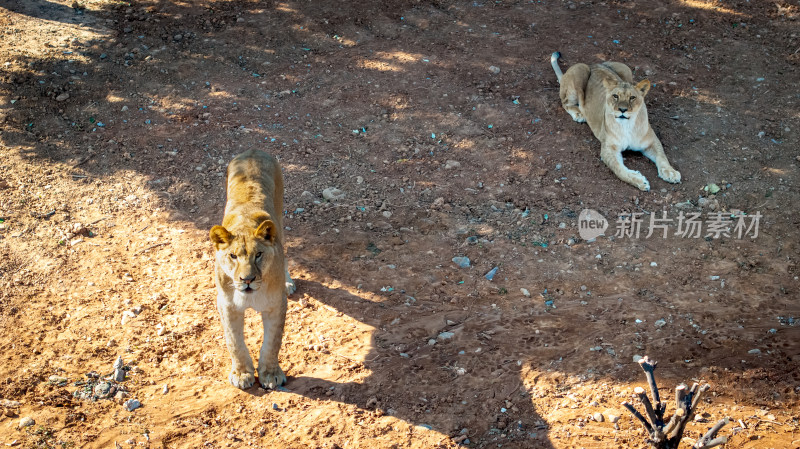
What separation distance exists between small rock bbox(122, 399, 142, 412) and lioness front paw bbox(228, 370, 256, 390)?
0.81 m

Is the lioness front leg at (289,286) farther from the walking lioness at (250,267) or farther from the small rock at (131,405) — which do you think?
the small rock at (131,405)

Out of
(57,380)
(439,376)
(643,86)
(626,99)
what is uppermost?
(643,86)

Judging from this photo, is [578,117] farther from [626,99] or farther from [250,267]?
[250,267]

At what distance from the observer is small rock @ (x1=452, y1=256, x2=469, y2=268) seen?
725 cm

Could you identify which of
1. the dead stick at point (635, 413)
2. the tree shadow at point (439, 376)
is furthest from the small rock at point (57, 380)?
the dead stick at point (635, 413)

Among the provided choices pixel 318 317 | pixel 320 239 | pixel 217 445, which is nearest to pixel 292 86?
pixel 320 239

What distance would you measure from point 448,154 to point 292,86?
9.91 feet

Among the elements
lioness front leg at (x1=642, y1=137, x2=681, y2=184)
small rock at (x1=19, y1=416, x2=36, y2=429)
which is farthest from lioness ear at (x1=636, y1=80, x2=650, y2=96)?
small rock at (x1=19, y1=416, x2=36, y2=429)

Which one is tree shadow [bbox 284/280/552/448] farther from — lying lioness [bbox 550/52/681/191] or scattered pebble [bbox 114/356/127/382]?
lying lioness [bbox 550/52/681/191]

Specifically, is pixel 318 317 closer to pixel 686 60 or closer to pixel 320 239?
pixel 320 239

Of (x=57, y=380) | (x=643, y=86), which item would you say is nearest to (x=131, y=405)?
(x=57, y=380)

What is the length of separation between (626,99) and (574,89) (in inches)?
51.1

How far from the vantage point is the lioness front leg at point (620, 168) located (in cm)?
852

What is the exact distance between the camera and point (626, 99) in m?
8.76
